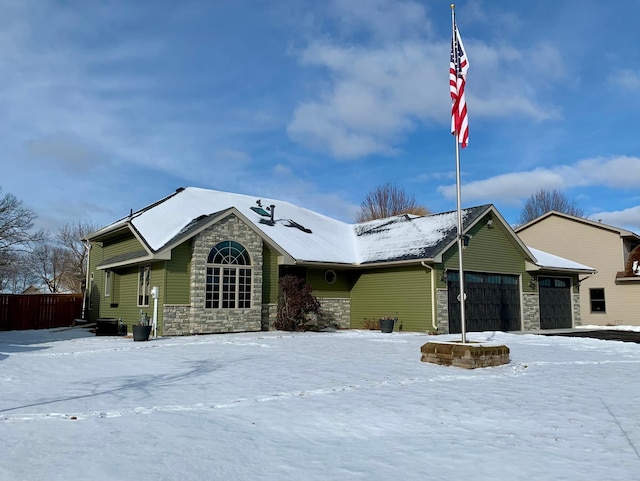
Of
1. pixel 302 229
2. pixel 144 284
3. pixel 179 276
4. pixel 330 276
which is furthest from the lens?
pixel 302 229

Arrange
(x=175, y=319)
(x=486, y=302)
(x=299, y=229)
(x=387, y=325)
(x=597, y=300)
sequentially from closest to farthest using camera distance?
(x=175, y=319)
(x=387, y=325)
(x=486, y=302)
(x=299, y=229)
(x=597, y=300)

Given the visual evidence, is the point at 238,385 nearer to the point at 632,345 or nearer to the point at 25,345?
the point at 25,345

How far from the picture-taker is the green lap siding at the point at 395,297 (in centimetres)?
1998

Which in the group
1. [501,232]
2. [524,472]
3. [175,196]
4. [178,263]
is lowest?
[524,472]

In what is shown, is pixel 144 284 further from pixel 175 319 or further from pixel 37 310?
pixel 37 310

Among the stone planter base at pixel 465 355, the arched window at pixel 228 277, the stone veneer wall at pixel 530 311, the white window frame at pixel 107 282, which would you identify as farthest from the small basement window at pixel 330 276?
the stone planter base at pixel 465 355

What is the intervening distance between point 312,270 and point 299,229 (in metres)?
2.68

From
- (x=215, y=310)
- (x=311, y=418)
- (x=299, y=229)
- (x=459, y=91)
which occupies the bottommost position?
(x=311, y=418)

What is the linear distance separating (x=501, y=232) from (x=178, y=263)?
1355 cm

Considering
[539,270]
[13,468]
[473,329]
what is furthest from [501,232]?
[13,468]

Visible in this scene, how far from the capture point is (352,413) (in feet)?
23.3

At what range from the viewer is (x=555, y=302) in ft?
83.1

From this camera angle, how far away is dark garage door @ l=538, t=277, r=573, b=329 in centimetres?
2469

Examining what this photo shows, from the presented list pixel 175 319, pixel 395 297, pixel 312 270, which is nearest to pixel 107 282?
pixel 175 319
